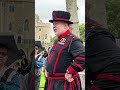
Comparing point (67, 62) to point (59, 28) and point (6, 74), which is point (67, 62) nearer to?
point (59, 28)

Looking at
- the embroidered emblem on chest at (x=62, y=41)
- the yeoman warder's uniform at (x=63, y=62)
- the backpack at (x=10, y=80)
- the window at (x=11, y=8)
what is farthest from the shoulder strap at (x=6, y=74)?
the embroidered emblem on chest at (x=62, y=41)

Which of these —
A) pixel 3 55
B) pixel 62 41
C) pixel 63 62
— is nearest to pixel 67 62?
pixel 63 62

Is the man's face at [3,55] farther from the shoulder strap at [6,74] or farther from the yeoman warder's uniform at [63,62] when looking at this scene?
Answer: the yeoman warder's uniform at [63,62]

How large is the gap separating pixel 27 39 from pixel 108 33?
0.71 meters

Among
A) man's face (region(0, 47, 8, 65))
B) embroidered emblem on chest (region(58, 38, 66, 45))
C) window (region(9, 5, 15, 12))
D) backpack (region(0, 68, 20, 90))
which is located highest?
window (region(9, 5, 15, 12))

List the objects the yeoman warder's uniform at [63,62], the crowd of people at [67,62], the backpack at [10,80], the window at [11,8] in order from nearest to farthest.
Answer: the crowd of people at [67,62] → the backpack at [10,80] → the window at [11,8] → the yeoman warder's uniform at [63,62]

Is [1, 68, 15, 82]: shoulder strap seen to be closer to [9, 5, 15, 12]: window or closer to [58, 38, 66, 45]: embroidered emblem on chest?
[9, 5, 15, 12]: window

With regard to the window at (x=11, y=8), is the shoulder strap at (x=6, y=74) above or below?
below

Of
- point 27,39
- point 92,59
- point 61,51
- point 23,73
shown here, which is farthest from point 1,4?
point 61,51

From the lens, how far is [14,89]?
322 centimetres

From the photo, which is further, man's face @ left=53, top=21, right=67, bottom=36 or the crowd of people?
man's face @ left=53, top=21, right=67, bottom=36

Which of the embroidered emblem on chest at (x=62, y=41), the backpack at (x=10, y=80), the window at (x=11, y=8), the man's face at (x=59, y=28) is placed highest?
the window at (x=11, y=8)

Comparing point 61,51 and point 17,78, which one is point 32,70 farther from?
point 61,51

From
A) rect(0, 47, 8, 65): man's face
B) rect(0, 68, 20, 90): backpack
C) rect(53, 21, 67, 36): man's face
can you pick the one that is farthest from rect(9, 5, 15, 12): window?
rect(53, 21, 67, 36): man's face
